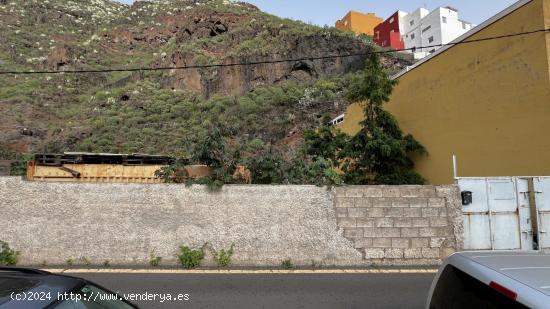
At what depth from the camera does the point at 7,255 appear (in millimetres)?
7523

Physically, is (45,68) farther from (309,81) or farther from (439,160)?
(439,160)

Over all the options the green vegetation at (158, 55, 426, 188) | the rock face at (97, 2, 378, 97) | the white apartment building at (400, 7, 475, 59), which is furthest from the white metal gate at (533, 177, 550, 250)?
the white apartment building at (400, 7, 475, 59)

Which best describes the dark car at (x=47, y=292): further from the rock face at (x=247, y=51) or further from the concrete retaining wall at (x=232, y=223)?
the rock face at (x=247, y=51)

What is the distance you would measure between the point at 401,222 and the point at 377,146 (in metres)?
4.84

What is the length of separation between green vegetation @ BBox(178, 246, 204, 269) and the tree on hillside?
6.48m

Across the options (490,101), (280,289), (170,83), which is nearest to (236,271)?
(280,289)

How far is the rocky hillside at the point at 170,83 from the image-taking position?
124ft

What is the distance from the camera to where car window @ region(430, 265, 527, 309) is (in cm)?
195

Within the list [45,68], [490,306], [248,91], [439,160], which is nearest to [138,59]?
[45,68]

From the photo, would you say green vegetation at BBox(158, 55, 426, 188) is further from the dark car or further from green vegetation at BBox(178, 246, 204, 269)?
the dark car

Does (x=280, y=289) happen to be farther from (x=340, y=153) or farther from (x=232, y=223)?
(x=340, y=153)

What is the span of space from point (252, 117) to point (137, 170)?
71.3 ft

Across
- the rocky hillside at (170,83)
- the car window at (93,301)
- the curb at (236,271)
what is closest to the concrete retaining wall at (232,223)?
the curb at (236,271)

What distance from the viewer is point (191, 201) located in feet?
26.1
